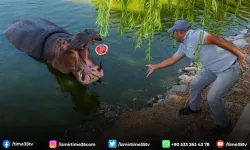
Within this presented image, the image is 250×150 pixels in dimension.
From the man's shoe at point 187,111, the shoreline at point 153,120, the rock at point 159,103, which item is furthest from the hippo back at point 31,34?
the man's shoe at point 187,111

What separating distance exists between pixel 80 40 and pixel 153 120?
Result: 255 cm

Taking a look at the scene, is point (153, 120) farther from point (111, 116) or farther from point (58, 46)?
point (58, 46)

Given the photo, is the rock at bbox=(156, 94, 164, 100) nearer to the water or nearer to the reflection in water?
the water

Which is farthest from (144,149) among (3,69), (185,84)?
(3,69)

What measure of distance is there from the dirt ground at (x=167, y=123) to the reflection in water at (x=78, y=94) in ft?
3.15

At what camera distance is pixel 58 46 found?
7441 mm

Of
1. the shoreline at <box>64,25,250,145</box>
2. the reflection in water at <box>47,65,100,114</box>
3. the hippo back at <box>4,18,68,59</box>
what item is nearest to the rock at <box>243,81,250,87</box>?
the shoreline at <box>64,25,250,145</box>

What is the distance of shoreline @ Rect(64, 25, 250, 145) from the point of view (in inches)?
203

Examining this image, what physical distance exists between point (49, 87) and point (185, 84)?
3.47m

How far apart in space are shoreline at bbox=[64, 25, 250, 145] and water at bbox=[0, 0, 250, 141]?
315mm

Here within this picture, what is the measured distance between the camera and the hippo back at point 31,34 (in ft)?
27.1

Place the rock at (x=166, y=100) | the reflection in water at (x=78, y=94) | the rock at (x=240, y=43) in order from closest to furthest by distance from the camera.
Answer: the rock at (x=166, y=100)
the reflection in water at (x=78, y=94)
the rock at (x=240, y=43)

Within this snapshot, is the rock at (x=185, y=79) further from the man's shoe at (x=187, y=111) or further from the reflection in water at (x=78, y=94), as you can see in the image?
the reflection in water at (x=78, y=94)

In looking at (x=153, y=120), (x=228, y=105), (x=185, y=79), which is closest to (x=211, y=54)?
(x=228, y=105)
